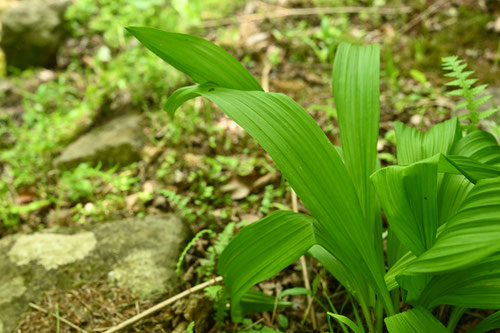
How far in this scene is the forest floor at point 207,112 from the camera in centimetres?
179

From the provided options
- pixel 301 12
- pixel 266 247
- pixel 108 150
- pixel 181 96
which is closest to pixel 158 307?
pixel 266 247

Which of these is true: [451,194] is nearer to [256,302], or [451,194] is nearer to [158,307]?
[256,302]

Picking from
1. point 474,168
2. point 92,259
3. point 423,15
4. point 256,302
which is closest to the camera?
point 474,168

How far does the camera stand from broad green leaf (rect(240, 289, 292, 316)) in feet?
4.55

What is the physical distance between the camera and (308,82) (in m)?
2.88

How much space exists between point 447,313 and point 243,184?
116cm

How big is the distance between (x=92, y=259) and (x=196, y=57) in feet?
3.62

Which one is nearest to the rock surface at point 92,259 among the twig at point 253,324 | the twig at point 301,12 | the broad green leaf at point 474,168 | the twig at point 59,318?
the twig at point 59,318

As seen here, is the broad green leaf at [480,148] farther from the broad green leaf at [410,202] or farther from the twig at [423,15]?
the twig at [423,15]

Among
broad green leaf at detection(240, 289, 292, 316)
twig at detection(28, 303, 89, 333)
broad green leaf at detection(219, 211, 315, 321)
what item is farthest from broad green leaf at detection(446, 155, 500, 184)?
twig at detection(28, 303, 89, 333)

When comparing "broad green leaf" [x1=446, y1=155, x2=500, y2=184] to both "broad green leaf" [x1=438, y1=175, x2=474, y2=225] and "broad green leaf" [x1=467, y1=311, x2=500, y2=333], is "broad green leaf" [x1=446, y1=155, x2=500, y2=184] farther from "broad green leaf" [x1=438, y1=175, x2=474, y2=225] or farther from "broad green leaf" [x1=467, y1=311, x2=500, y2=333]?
"broad green leaf" [x1=467, y1=311, x2=500, y2=333]

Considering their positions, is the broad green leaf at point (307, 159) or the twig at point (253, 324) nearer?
the broad green leaf at point (307, 159)

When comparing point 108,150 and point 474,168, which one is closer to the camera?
point 474,168

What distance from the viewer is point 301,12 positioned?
3.57m
